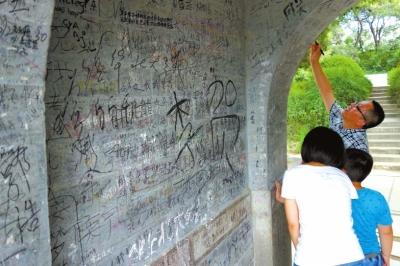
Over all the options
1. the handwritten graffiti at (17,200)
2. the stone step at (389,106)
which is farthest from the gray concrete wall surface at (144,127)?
the stone step at (389,106)

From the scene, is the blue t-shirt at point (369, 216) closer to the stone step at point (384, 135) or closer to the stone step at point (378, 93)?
the stone step at point (384, 135)

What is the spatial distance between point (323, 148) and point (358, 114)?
114cm

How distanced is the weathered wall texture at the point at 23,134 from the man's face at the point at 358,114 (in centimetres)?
284

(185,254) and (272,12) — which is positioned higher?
(272,12)

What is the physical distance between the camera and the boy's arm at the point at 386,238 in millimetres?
2976

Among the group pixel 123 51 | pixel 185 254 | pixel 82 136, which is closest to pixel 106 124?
pixel 82 136

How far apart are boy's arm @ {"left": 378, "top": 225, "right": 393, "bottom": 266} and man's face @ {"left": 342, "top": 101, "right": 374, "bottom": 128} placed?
3.36ft

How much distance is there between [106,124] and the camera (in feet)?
7.57

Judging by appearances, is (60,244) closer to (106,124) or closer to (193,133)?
(106,124)

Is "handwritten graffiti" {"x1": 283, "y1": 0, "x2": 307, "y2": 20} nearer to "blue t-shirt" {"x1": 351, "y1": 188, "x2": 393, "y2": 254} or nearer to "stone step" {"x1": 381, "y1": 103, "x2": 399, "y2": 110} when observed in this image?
"blue t-shirt" {"x1": 351, "y1": 188, "x2": 393, "y2": 254}

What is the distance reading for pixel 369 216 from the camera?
2941mm

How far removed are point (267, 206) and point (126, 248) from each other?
2297 mm

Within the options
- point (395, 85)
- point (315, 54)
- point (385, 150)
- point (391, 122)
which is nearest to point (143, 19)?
point (315, 54)

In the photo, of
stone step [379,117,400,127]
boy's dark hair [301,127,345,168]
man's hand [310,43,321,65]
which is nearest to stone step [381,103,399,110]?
stone step [379,117,400,127]
